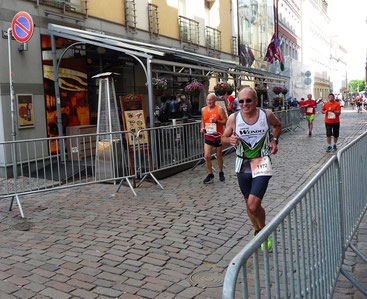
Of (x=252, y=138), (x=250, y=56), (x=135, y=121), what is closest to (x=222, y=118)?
(x=135, y=121)

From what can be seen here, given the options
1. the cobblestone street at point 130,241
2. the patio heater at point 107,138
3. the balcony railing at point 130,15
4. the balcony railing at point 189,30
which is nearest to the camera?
the cobblestone street at point 130,241

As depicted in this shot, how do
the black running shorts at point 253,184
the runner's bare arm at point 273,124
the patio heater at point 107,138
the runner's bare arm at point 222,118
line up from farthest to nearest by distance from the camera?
the patio heater at point 107,138, the runner's bare arm at point 222,118, the runner's bare arm at point 273,124, the black running shorts at point 253,184

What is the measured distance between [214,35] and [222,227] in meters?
17.9

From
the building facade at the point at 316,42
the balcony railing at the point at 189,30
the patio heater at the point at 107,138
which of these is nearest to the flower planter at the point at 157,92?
the balcony railing at the point at 189,30

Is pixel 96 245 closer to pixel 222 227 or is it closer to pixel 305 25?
pixel 222 227

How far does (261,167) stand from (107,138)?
477 cm

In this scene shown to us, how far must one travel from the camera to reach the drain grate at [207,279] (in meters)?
3.77

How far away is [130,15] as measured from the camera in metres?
14.4

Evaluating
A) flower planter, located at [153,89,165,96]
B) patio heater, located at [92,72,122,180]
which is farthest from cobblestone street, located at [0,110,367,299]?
flower planter, located at [153,89,165,96]

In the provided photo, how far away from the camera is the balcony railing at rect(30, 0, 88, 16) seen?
1088cm

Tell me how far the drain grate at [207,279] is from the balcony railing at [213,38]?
18.4m

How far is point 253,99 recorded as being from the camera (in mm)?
4398

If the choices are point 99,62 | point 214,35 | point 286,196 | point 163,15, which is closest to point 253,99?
point 286,196

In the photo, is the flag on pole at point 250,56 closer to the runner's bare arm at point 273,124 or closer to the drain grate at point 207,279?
the runner's bare arm at point 273,124
